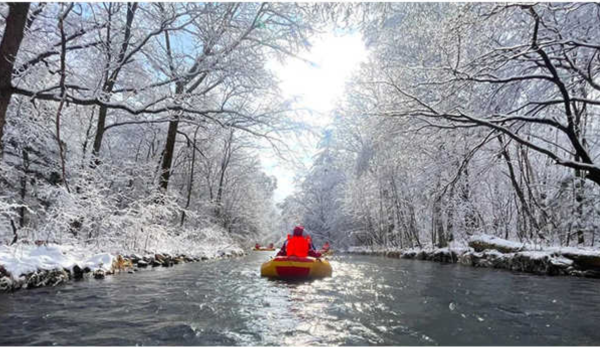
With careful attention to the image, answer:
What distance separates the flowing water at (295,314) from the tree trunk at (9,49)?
3.27 metres

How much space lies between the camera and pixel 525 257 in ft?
31.6

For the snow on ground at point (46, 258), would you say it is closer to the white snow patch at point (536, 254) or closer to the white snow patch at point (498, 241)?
the white snow patch at point (536, 254)

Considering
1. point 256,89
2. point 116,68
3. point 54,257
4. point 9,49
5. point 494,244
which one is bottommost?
Result: point 54,257

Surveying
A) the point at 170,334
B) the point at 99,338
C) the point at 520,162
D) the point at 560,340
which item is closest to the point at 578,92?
the point at 520,162

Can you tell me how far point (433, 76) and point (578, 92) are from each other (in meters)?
4.17

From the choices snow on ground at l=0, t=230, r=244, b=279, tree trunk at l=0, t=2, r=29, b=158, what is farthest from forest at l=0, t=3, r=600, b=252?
snow on ground at l=0, t=230, r=244, b=279

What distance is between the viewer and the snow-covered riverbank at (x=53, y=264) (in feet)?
17.1

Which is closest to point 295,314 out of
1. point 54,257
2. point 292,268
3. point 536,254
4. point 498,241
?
point 292,268

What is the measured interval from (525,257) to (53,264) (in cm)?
1106

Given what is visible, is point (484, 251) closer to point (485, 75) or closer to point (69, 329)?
point (485, 75)

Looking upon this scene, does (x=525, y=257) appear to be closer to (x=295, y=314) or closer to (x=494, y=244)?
(x=494, y=244)

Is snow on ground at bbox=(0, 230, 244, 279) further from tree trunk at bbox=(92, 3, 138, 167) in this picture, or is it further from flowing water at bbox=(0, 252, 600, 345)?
tree trunk at bbox=(92, 3, 138, 167)

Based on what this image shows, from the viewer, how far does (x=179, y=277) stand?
7676 millimetres

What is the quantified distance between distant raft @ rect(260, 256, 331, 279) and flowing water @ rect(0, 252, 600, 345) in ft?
3.35
